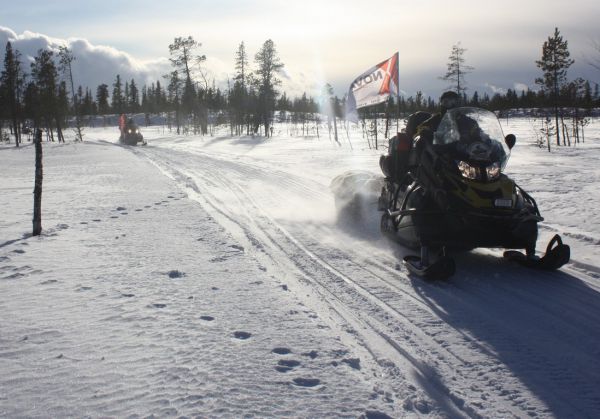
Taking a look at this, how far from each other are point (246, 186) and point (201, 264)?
20.1 ft

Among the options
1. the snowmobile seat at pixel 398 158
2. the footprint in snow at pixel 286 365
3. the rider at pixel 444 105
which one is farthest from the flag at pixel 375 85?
the footprint in snow at pixel 286 365

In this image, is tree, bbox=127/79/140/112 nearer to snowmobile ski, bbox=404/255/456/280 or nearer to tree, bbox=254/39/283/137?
tree, bbox=254/39/283/137

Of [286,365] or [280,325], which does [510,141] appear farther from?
[286,365]

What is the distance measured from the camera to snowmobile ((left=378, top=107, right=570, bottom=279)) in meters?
4.48

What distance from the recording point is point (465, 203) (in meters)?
4.56

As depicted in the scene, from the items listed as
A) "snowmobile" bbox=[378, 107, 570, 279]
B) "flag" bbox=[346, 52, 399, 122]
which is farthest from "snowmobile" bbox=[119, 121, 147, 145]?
"snowmobile" bbox=[378, 107, 570, 279]

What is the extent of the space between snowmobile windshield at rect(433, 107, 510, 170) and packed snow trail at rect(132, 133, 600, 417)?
122 centimetres

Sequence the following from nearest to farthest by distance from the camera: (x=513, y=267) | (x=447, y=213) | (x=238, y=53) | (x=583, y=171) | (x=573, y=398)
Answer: (x=573, y=398)
(x=447, y=213)
(x=513, y=267)
(x=583, y=171)
(x=238, y=53)

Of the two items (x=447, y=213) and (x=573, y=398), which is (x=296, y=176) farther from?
(x=573, y=398)

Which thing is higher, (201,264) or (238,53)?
(238,53)

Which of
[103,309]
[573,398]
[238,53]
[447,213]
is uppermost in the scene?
[238,53]

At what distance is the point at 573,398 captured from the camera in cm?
262

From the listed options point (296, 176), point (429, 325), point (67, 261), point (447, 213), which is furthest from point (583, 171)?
point (67, 261)

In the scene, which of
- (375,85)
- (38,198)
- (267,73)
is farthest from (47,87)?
(38,198)
